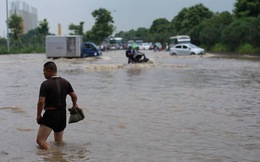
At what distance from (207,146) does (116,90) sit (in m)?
8.54

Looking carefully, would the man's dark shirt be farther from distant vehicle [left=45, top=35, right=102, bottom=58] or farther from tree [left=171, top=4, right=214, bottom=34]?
tree [left=171, top=4, right=214, bottom=34]

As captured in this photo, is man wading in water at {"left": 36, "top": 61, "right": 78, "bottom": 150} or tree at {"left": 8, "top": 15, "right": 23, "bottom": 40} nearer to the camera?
man wading in water at {"left": 36, "top": 61, "right": 78, "bottom": 150}

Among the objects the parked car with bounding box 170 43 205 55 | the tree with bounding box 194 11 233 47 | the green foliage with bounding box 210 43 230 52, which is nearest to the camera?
the parked car with bounding box 170 43 205 55

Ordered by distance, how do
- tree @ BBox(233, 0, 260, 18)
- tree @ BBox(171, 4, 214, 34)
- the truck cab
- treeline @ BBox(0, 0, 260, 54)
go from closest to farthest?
1. the truck cab
2. treeline @ BBox(0, 0, 260, 54)
3. tree @ BBox(233, 0, 260, 18)
4. tree @ BBox(171, 4, 214, 34)

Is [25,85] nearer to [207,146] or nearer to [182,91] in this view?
[182,91]

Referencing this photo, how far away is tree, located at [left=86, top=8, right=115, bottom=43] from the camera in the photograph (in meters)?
82.9

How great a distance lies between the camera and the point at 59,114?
6965 millimetres

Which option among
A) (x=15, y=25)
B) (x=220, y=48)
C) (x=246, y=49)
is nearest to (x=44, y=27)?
(x=15, y=25)

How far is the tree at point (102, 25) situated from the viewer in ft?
272

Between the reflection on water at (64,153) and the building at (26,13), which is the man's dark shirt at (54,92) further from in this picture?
the building at (26,13)

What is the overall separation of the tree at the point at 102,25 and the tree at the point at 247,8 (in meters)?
28.7

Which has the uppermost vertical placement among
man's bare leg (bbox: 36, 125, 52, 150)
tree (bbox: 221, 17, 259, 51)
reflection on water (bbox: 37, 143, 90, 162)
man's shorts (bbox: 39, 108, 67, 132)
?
tree (bbox: 221, 17, 259, 51)

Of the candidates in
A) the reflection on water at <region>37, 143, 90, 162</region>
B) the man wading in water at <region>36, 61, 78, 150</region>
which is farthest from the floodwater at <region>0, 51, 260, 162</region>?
the man wading in water at <region>36, 61, 78, 150</region>

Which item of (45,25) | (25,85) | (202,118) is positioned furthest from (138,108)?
(45,25)
